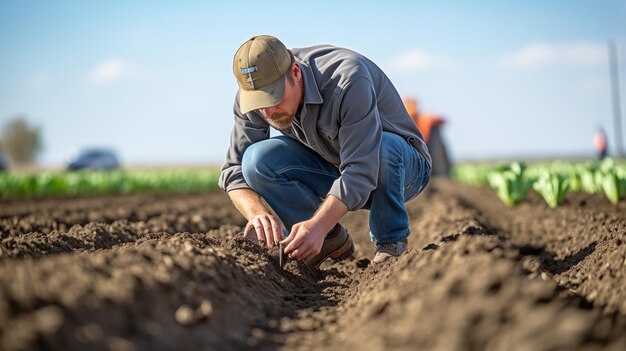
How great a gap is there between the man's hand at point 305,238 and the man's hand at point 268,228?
307 millimetres

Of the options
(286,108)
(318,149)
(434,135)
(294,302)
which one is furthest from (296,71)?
(434,135)

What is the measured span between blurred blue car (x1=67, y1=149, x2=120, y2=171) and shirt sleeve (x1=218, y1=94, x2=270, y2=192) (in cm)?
2372

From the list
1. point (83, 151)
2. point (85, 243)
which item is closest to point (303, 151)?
point (85, 243)

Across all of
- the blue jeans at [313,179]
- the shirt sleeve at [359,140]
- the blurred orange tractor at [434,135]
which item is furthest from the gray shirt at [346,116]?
the blurred orange tractor at [434,135]

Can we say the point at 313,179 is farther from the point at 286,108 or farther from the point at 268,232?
the point at 286,108

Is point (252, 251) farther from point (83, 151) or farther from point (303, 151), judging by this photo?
point (83, 151)

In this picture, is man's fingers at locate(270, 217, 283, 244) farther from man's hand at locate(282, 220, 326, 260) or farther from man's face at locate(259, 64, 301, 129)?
man's face at locate(259, 64, 301, 129)

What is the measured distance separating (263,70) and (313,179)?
102cm

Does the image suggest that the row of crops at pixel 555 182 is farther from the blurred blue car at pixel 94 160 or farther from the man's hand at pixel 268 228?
the blurred blue car at pixel 94 160

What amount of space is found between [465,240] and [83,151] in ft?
86.2

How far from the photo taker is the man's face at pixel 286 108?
10.1 ft

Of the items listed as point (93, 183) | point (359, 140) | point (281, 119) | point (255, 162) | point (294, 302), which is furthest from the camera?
point (93, 183)

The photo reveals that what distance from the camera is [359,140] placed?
3109mm

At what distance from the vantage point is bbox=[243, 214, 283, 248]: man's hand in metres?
3.27
